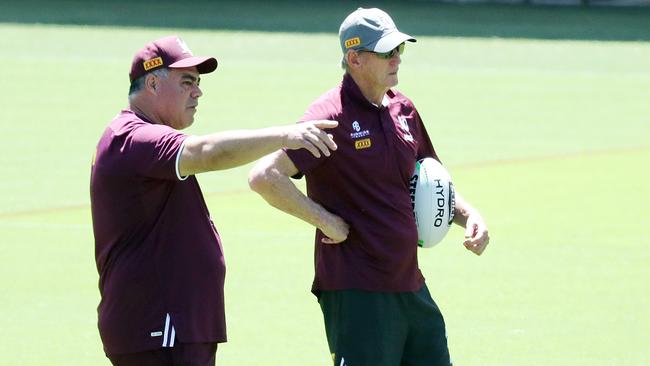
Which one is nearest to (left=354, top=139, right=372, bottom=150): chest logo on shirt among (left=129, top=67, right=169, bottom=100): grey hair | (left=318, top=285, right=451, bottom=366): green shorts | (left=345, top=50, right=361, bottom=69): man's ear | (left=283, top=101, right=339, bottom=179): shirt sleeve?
(left=283, top=101, right=339, bottom=179): shirt sleeve

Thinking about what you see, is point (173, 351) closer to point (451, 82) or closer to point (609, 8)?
point (451, 82)

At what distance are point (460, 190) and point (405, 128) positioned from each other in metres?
8.63

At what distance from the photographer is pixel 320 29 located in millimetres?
34438

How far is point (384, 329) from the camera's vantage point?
271 inches

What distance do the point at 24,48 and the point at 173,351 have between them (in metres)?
25.1

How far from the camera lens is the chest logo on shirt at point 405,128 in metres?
7.16

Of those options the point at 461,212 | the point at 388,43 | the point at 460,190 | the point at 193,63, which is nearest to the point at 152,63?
the point at 193,63

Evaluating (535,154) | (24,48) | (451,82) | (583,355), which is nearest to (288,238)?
(583,355)

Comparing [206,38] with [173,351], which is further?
[206,38]

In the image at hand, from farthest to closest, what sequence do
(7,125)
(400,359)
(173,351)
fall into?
(7,125)
(400,359)
(173,351)

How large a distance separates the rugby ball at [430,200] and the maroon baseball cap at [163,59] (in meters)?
1.58

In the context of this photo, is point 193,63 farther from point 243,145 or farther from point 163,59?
point 243,145

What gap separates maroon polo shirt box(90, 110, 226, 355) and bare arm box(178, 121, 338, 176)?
24 centimetres

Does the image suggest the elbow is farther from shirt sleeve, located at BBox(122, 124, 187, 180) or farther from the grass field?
the grass field
